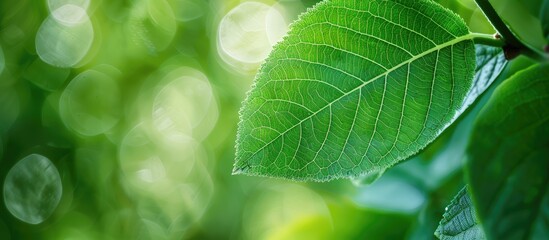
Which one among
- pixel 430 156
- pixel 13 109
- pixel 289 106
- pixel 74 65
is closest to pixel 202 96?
pixel 74 65

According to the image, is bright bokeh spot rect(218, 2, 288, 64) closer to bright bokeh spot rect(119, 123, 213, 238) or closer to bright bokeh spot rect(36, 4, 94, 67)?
bright bokeh spot rect(119, 123, 213, 238)

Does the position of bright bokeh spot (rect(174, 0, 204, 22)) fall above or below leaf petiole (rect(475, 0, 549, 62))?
below

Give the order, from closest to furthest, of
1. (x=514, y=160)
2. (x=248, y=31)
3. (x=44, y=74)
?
1. (x=514, y=160)
2. (x=44, y=74)
3. (x=248, y=31)

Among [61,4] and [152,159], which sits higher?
[61,4]

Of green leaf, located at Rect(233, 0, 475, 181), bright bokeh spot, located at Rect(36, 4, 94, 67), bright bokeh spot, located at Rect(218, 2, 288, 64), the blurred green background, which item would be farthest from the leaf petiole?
bright bokeh spot, located at Rect(36, 4, 94, 67)

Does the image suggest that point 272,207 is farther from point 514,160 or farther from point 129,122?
point 514,160

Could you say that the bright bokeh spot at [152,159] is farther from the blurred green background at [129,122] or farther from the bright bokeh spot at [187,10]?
the bright bokeh spot at [187,10]

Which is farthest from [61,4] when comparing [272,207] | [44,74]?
[272,207]
